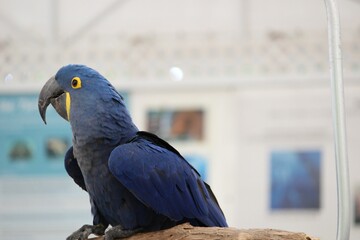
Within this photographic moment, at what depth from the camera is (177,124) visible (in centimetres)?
183

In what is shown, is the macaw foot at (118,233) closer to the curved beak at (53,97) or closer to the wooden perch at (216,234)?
the wooden perch at (216,234)

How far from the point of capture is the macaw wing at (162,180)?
682 millimetres

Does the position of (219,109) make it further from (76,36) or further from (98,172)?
(98,172)

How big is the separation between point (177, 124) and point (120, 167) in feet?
3.78

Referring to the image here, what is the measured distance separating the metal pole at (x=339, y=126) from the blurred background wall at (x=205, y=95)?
1.20m

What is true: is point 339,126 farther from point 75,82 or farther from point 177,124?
point 177,124

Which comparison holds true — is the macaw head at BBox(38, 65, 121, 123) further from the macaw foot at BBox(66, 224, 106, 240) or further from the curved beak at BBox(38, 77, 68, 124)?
the macaw foot at BBox(66, 224, 106, 240)

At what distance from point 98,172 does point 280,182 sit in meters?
1.18

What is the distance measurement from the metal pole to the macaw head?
0.92 ft

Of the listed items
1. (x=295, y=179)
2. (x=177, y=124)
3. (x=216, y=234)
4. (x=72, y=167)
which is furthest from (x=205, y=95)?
(x=216, y=234)

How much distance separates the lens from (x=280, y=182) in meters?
1.81

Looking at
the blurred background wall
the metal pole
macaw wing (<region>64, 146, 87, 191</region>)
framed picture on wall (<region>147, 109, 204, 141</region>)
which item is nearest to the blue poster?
the blurred background wall

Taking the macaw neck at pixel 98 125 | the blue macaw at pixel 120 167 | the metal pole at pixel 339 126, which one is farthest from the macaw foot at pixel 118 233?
the metal pole at pixel 339 126

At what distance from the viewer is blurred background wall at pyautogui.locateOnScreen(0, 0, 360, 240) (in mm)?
1811
